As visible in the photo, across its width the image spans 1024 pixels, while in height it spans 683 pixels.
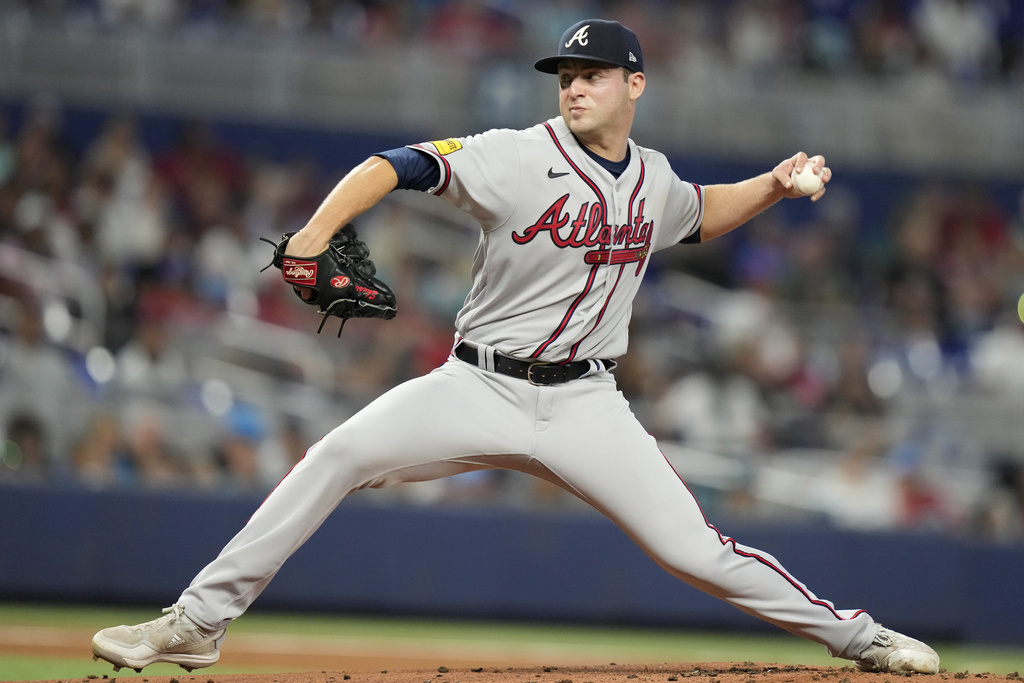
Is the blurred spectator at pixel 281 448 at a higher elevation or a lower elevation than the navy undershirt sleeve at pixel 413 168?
lower

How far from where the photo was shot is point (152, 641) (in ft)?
11.8

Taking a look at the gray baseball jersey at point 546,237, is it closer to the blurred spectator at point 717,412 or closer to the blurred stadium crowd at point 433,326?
the blurred stadium crowd at point 433,326

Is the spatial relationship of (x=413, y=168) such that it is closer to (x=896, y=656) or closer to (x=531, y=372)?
(x=531, y=372)

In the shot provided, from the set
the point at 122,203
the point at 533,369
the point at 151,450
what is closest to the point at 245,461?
the point at 151,450

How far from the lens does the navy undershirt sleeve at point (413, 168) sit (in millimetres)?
3523

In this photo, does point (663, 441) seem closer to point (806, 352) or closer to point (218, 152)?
point (806, 352)

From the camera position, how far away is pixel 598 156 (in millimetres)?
3926

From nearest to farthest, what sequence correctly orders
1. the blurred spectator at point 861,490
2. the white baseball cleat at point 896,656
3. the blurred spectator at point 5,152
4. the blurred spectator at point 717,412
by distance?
the white baseball cleat at point 896,656 → the blurred spectator at point 717,412 → the blurred spectator at point 861,490 → the blurred spectator at point 5,152

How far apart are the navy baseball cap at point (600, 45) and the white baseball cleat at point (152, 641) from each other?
202 cm

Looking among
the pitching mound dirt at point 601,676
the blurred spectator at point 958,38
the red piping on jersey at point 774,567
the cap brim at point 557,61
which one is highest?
the blurred spectator at point 958,38

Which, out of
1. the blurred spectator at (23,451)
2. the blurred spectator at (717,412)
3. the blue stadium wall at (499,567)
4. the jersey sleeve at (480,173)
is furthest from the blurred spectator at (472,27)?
the jersey sleeve at (480,173)

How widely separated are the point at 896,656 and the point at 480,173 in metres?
2.07

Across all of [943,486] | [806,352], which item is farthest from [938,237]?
[943,486]

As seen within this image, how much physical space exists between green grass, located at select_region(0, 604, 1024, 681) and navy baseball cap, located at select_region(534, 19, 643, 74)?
3.85 m
